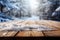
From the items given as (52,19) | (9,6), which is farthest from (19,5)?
(52,19)

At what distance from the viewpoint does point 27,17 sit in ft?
6.74

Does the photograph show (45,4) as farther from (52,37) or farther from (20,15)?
(52,37)

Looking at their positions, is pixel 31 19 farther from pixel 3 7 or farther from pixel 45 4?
pixel 3 7

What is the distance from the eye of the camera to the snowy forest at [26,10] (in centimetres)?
204

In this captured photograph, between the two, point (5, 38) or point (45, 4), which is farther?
point (45, 4)

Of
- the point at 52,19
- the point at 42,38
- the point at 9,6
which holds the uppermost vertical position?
the point at 9,6

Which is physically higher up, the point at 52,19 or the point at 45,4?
the point at 45,4

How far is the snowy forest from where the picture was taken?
6.68 ft

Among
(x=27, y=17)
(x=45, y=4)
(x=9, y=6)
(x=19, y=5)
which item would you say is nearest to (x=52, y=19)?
(x=45, y=4)

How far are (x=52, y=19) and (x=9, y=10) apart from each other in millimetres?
752

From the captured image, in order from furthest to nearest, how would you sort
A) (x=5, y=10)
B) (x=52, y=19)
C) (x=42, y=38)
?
(x=52, y=19)
(x=5, y=10)
(x=42, y=38)

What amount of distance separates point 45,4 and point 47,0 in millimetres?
80

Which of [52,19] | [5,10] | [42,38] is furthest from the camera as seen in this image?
[52,19]

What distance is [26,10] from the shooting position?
206 centimetres
